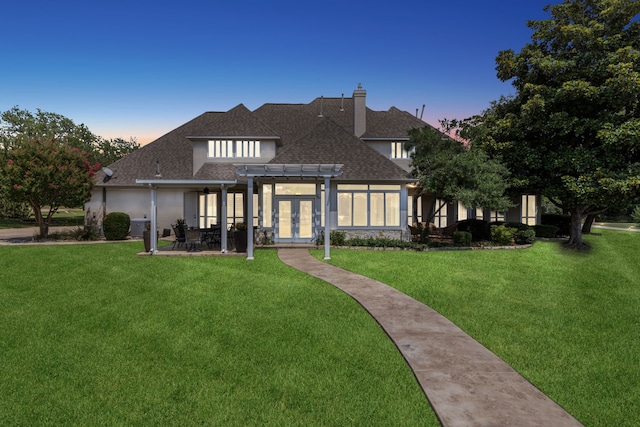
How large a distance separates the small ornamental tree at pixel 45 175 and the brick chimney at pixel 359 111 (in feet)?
58.9

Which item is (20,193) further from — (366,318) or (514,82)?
(514,82)

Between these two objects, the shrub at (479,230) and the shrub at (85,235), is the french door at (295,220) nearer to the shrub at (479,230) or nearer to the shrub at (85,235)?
the shrub at (479,230)

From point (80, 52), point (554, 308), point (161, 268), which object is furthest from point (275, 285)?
point (80, 52)

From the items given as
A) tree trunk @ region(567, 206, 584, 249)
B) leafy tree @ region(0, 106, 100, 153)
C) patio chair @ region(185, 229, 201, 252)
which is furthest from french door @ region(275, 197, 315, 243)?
leafy tree @ region(0, 106, 100, 153)

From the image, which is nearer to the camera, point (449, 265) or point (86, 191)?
point (449, 265)

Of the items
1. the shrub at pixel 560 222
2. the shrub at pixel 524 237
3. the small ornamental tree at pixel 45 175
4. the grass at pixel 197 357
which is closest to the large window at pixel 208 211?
the small ornamental tree at pixel 45 175

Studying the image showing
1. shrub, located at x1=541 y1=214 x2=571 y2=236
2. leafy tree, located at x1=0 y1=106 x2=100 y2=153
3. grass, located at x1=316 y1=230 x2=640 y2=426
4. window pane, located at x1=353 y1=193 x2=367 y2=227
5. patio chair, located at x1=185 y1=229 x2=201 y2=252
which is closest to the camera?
grass, located at x1=316 y1=230 x2=640 y2=426

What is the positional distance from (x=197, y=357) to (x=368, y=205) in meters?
14.9

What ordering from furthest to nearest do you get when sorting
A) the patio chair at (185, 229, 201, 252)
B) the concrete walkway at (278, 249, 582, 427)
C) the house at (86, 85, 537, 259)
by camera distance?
the house at (86, 85, 537, 259), the patio chair at (185, 229, 201, 252), the concrete walkway at (278, 249, 582, 427)

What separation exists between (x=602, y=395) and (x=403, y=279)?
22.0ft

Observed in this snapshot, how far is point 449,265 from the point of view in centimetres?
1373

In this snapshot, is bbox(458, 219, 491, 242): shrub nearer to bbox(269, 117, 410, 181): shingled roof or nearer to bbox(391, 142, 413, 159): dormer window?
bbox(269, 117, 410, 181): shingled roof

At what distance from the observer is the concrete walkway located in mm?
3943

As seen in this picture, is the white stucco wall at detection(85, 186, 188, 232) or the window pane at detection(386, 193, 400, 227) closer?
the window pane at detection(386, 193, 400, 227)
